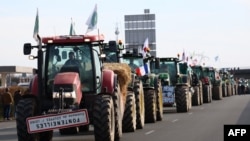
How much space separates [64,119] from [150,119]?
34.4 ft

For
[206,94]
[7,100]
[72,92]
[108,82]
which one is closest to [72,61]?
[108,82]

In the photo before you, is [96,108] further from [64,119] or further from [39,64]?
[39,64]

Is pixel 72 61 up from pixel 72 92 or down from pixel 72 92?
up

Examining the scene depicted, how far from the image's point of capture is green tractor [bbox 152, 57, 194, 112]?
107ft

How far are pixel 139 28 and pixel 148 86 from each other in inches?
2018

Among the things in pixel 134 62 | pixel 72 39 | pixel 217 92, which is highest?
pixel 72 39

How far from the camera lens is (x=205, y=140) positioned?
57.7 feet

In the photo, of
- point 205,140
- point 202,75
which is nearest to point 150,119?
point 205,140

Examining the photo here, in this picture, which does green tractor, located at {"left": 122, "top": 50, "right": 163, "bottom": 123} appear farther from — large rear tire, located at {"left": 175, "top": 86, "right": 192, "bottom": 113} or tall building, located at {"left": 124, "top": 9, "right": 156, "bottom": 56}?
tall building, located at {"left": 124, "top": 9, "right": 156, "bottom": 56}

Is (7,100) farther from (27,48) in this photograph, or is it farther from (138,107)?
(27,48)

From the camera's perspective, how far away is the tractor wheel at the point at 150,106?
81.6 feet

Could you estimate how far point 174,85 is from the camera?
113ft

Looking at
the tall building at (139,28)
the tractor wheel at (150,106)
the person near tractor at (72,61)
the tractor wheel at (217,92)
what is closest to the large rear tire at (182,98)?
the tractor wheel at (150,106)

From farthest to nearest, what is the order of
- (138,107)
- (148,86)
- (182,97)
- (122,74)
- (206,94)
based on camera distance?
(206,94) < (182,97) < (148,86) < (138,107) < (122,74)
